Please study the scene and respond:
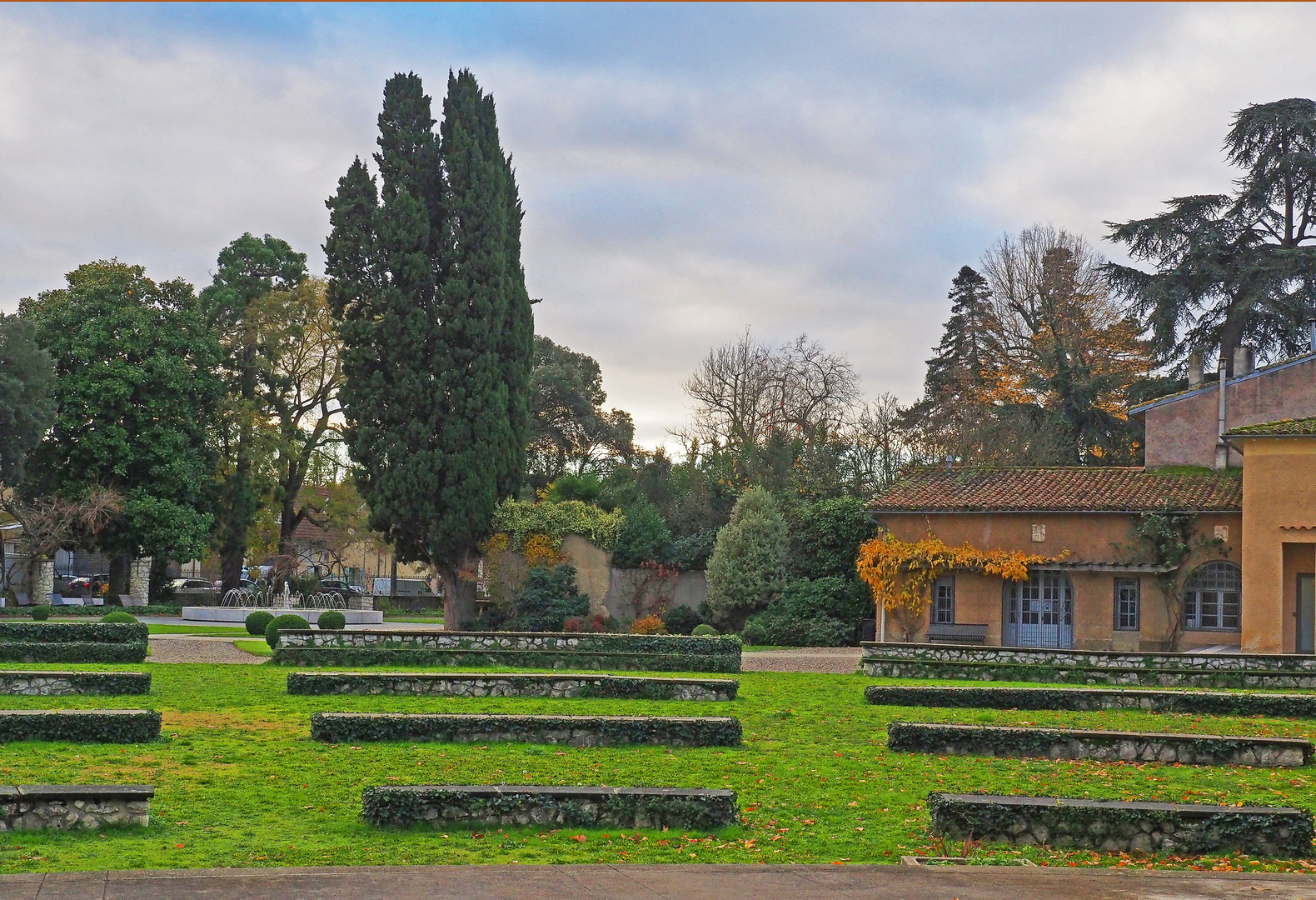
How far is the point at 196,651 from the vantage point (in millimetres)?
25422

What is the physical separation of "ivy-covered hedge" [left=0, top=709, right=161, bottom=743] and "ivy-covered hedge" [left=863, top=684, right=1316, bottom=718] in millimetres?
9696

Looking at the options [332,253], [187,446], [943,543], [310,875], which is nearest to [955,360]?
[943,543]

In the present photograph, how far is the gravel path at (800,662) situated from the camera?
81.1 feet

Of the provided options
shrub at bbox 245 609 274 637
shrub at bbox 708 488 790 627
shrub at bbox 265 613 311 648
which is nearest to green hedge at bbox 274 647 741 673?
shrub at bbox 265 613 311 648

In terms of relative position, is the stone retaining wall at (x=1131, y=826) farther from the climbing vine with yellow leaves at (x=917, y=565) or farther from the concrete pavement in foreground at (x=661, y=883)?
the climbing vine with yellow leaves at (x=917, y=565)

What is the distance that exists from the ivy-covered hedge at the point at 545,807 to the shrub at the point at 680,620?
2537 centimetres

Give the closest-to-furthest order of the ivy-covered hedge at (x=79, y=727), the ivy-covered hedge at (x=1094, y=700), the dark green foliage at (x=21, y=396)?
the ivy-covered hedge at (x=79, y=727) → the ivy-covered hedge at (x=1094, y=700) → the dark green foliage at (x=21, y=396)

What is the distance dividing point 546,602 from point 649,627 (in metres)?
3.24

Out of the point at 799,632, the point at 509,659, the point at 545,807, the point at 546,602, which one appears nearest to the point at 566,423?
the point at 546,602

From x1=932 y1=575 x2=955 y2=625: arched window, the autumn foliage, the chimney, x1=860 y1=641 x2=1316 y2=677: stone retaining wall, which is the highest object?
the chimney

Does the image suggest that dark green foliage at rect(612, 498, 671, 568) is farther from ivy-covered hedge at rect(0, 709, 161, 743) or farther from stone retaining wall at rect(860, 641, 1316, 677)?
ivy-covered hedge at rect(0, 709, 161, 743)

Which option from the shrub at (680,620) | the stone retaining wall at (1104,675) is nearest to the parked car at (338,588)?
the shrub at (680,620)

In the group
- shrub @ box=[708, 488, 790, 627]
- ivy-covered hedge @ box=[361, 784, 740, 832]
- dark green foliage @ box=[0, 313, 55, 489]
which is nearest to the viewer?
ivy-covered hedge @ box=[361, 784, 740, 832]

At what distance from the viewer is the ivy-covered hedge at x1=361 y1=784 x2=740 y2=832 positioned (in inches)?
361
